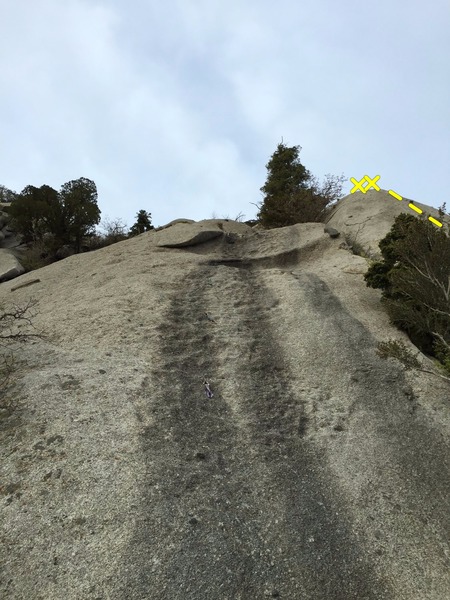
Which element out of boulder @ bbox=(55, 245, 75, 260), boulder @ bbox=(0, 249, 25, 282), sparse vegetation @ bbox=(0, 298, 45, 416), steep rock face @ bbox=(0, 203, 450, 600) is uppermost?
boulder @ bbox=(55, 245, 75, 260)

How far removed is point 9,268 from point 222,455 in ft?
68.6

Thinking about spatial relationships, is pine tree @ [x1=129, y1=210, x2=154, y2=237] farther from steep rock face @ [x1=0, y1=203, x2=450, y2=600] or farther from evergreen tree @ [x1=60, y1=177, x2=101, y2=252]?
steep rock face @ [x1=0, y1=203, x2=450, y2=600]

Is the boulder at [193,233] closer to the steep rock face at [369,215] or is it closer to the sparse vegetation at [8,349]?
the steep rock face at [369,215]

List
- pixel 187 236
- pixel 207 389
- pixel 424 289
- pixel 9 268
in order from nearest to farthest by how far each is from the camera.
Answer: pixel 207 389, pixel 424 289, pixel 187 236, pixel 9 268

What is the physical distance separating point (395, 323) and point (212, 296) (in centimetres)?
604

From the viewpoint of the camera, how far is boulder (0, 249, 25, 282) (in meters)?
24.6

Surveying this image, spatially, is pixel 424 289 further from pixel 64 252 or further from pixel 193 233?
pixel 64 252

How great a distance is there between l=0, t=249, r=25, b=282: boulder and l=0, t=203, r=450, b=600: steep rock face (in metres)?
11.2

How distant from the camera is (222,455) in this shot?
28.3ft

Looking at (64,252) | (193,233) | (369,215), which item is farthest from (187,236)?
(64,252)

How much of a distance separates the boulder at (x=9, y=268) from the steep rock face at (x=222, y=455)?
1118 cm

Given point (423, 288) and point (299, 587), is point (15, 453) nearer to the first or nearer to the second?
point (299, 587)

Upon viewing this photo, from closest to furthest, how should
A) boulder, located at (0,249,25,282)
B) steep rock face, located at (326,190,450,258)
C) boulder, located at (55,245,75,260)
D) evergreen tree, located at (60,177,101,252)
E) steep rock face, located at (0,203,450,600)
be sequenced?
steep rock face, located at (0,203,450,600)
steep rock face, located at (326,190,450,258)
boulder, located at (0,249,25,282)
boulder, located at (55,245,75,260)
evergreen tree, located at (60,177,101,252)

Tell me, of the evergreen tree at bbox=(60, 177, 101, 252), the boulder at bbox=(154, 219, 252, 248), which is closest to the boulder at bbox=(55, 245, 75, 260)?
the evergreen tree at bbox=(60, 177, 101, 252)
